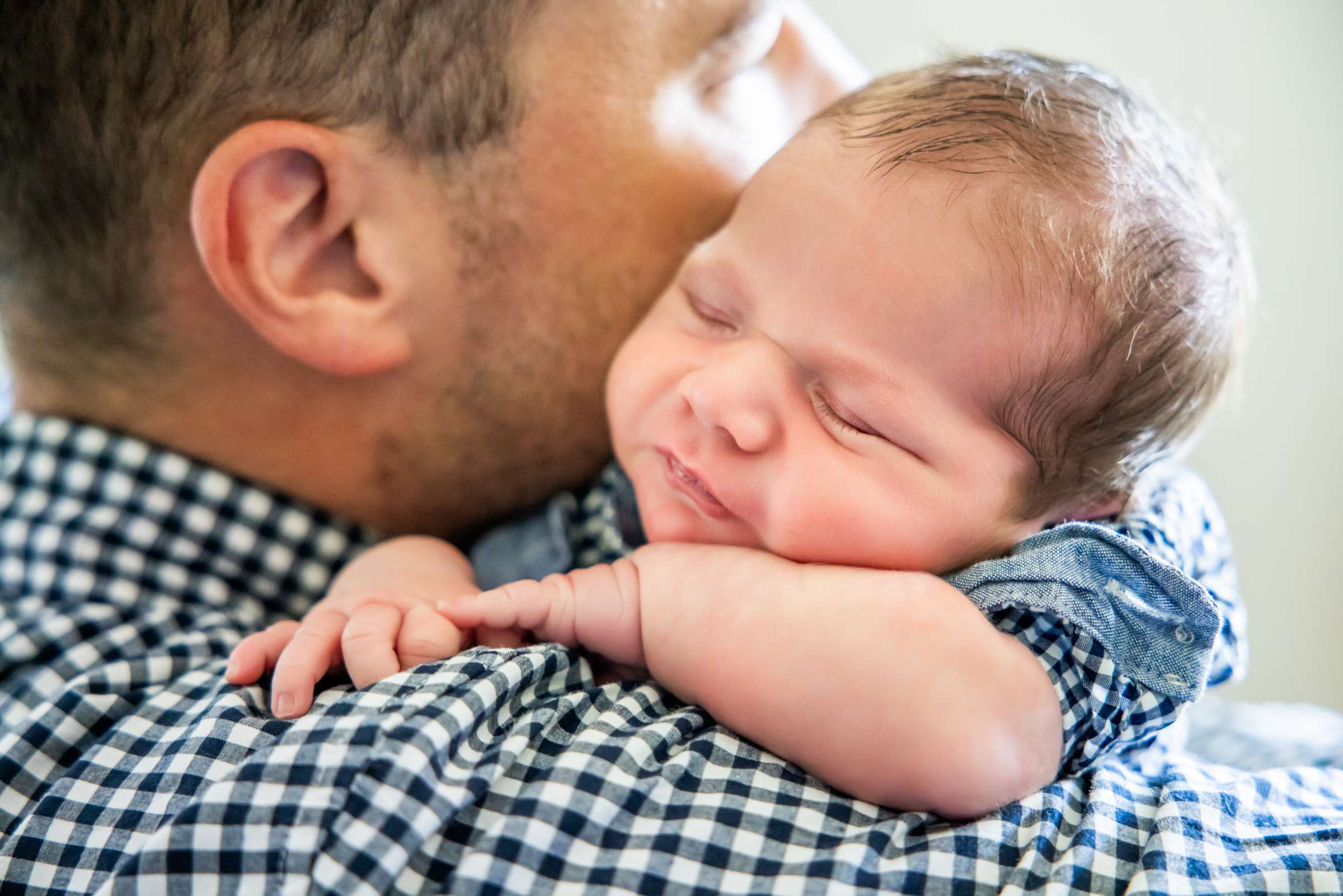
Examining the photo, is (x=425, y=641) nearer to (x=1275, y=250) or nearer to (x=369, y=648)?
(x=369, y=648)

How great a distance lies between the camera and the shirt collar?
1.21 meters

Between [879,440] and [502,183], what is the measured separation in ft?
1.74

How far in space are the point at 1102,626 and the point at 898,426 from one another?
9.8 inches

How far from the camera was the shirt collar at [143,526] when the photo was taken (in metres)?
1.21

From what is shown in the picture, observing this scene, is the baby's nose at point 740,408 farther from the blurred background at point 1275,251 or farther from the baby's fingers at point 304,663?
the blurred background at point 1275,251

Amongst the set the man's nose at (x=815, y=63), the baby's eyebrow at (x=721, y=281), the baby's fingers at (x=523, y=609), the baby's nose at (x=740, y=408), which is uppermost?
the man's nose at (x=815, y=63)

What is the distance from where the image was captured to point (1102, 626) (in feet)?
2.99

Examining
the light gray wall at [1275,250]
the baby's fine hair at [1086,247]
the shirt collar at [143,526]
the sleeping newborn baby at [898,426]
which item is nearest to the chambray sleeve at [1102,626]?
the sleeping newborn baby at [898,426]

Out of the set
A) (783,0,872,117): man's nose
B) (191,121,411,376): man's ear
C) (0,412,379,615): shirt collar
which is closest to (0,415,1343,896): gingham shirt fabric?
(0,412,379,615): shirt collar

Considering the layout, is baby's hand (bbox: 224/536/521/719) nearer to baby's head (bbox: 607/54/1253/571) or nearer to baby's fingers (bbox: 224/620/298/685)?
baby's fingers (bbox: 224/620/298/685)

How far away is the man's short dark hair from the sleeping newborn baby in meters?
0.37

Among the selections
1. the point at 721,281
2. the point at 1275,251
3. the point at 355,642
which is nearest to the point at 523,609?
the point at 355,642

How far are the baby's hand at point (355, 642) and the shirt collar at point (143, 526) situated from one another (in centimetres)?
25

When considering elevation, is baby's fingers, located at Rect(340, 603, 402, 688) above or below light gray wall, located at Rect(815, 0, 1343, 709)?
below
